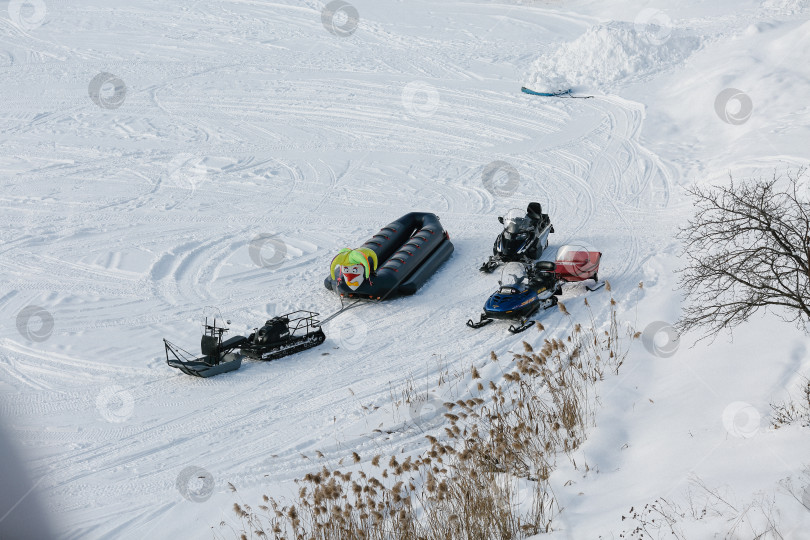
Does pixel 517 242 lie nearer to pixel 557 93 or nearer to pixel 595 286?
pixel 595 286

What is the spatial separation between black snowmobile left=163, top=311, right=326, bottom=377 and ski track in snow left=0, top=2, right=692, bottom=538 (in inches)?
8.5

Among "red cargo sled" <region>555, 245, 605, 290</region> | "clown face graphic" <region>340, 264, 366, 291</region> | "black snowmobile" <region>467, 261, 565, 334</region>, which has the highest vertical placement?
"red cargo sled" <region>555, 245, 605, 290</region>

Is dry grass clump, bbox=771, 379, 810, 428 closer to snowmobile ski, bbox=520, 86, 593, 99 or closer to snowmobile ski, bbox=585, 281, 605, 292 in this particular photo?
snowmobile ski, bbox=585, 281, 605, 292

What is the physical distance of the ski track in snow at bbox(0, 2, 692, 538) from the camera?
38.3ft

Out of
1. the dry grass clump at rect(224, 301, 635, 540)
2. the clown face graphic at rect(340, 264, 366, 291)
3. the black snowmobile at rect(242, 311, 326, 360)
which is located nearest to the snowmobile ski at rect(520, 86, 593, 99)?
the clown face graphic at rect(340, 264, 366, 291)

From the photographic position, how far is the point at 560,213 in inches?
779

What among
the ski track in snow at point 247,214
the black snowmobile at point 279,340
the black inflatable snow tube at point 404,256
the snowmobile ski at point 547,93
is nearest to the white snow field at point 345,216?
the ski track in snow at point 247,214

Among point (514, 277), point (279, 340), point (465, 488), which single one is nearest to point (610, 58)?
point (514, 277)

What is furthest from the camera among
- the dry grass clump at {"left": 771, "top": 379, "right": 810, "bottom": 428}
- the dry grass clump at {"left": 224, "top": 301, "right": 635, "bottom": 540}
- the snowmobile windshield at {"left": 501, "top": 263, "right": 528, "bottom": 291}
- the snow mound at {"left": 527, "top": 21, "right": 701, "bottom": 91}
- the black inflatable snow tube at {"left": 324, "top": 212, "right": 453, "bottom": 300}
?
the snow mound at {"left": 527, "top": 21, "right": 701, "bottom": 91}

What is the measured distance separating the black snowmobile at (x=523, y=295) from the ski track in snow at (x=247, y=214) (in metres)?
0.40

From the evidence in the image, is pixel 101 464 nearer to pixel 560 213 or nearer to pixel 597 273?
pixel 597 273

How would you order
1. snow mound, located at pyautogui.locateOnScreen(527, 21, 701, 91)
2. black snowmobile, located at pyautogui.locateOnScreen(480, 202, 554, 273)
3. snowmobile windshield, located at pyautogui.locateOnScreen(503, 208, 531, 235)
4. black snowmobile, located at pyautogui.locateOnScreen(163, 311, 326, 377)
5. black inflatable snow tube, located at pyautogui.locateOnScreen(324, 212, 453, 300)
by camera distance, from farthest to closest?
1. snow mound, located at pyautogui.locateOnScreen(527, 21, 701, 91)
2. snowmobile windshield, located at pyautogui.locateOnScreen(503, 208, 531, 235)
3. black snowmobile, located at pyautogui.locateOnScreen(480, 202, 554, 273)
4. black inflatable snow tube, located at pyautogui.locateOnScreen(324, 212, 453, 300)
5. black snowmobile, located at pyautogui.locateOnScreen(163, 311, 326, 377)

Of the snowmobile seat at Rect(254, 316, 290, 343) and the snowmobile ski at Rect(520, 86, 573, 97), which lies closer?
the snowmobile seat at Rect(254, 316, 290, 343)

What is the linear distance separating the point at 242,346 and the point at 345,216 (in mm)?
6909
